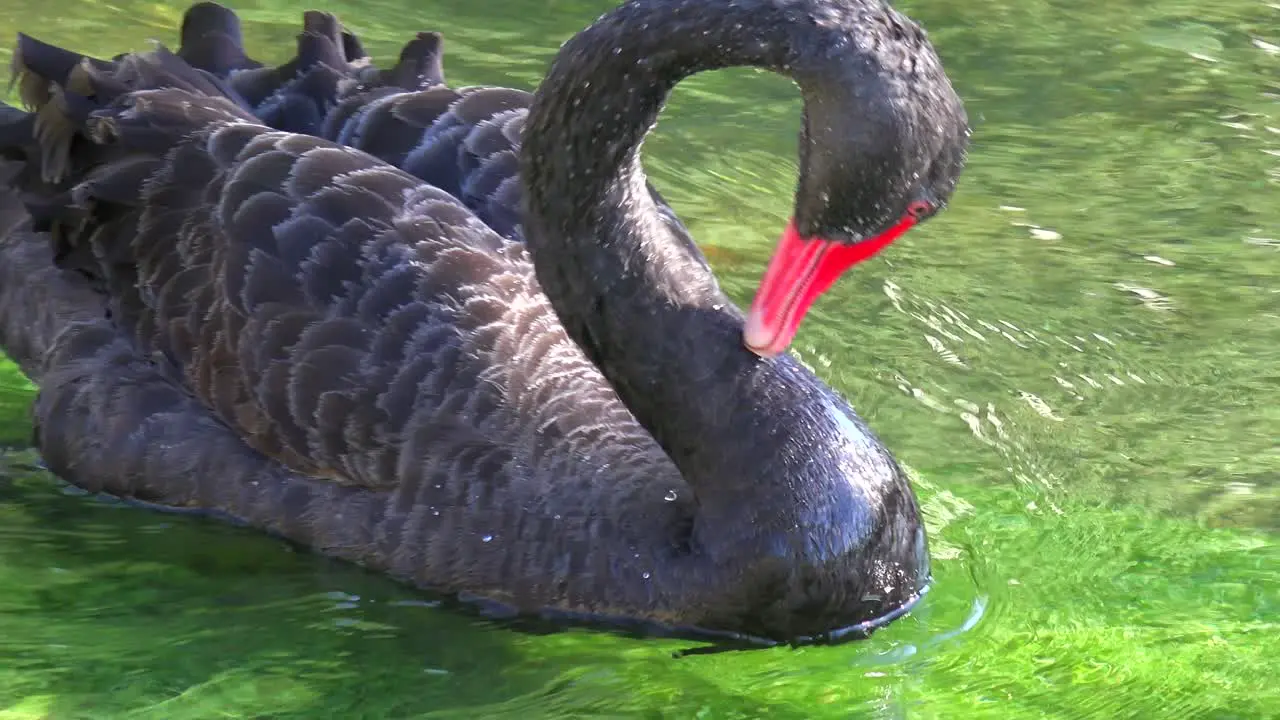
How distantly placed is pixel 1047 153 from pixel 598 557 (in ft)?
11.2

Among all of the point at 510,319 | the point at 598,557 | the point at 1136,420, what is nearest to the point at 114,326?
the point at 510,319

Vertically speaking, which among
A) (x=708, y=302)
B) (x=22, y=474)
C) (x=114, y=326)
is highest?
(x=708, y=302)

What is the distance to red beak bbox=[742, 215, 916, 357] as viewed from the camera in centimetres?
363

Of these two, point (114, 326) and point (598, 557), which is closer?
point (598, 557)

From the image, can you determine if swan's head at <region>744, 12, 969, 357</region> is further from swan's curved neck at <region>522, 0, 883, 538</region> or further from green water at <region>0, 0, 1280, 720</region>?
green water at <region>0, 0, 1280, 720</region>

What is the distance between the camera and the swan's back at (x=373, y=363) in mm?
4148

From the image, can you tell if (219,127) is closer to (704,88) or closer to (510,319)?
(510,319)

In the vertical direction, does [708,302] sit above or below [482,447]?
above

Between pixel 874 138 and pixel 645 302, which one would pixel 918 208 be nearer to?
pixel 874 138

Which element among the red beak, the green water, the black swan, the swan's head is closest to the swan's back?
the black swan

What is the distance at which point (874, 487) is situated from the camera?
3996mm

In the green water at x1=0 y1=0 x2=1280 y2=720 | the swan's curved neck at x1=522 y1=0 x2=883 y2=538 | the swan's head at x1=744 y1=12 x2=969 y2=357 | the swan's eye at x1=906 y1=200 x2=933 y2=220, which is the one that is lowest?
the green water at x1=0 y1=0 x2=1280 y2=720

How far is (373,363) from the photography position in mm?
4348

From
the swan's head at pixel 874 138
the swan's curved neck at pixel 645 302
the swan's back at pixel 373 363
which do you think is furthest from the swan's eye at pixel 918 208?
the swan's back at pixel 373 363
